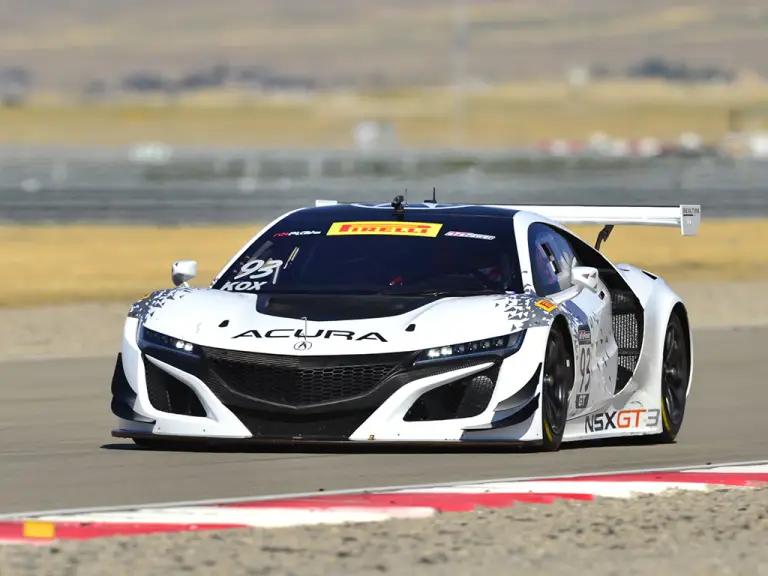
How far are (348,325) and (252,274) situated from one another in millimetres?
1145

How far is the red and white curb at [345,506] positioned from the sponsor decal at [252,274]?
2.24m

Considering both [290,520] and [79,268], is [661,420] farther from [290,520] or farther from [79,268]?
[79,268]

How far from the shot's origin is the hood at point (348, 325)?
10031 millimetres

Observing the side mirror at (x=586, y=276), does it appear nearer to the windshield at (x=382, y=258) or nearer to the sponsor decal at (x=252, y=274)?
the windshield at (x=382, y=258)

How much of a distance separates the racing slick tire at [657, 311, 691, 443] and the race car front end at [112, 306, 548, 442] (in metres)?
1.73

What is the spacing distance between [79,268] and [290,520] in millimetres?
22965

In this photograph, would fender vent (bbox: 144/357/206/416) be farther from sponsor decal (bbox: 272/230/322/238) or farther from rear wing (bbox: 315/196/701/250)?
rear wing (bbox: 315/196/701/250)

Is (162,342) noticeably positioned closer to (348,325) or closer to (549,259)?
(348,325)

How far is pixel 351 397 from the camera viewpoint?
10.0m

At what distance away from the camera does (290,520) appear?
26.7 ft

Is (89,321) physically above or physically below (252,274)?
below

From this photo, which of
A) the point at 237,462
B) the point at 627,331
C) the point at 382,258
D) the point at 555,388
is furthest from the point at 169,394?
the point at 627,331

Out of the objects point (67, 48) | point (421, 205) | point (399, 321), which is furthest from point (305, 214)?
point (67, 48)

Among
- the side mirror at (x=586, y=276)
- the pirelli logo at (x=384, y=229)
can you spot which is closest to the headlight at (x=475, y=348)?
the side mirror at (x=586, y=276)
